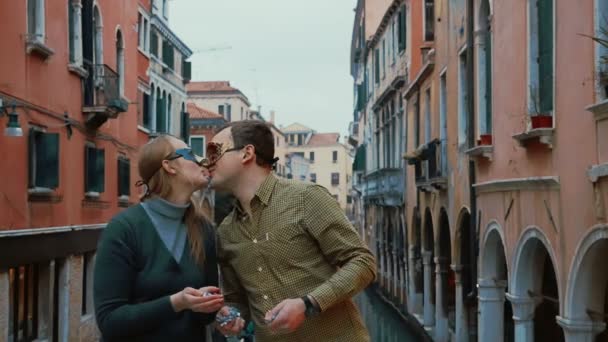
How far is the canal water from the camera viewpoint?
20.4 meters

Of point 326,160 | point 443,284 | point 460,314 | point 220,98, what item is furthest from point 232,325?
point 326,160

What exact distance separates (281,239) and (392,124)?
23.5 metres

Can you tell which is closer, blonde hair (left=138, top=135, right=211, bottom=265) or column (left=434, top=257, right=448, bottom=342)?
blonde hair (left=138, top=135, right=211, bottom=265)

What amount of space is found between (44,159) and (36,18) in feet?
6.58

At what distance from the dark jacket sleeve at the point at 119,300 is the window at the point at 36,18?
33.5 feet

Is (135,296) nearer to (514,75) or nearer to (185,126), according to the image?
(514,75)

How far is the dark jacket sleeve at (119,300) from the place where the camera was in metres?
2.99

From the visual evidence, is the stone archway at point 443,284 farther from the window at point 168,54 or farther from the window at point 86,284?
the window at point 168,54

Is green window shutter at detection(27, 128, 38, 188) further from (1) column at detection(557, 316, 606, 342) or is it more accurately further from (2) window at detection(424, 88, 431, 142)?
(2) window at detection(424, 88, 431, 142)

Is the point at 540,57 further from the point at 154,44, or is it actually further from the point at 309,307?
the point at 154,44

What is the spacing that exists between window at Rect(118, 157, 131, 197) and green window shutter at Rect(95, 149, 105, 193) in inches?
A: 71.6

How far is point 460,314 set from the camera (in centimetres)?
1473

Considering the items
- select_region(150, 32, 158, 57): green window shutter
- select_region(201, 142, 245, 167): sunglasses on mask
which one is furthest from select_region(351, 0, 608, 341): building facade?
select_region(150, 32, 158, 57): green window shutter

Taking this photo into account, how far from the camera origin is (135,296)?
3.09 m
